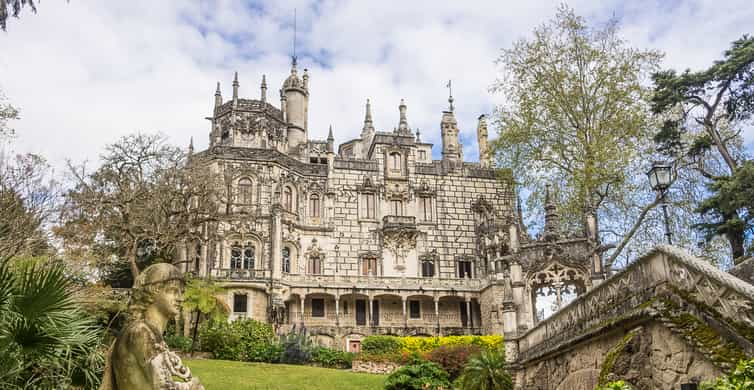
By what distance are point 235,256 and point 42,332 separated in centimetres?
3462

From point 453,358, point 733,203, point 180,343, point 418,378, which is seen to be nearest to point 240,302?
point 180,343

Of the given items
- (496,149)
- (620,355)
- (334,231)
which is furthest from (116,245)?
(620,355)

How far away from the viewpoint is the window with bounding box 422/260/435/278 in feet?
144

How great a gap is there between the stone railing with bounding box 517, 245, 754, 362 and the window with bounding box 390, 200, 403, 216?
96.2ft

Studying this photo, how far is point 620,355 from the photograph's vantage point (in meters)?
10.3

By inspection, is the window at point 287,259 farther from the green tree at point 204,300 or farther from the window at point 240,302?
the green tree at point 204,300

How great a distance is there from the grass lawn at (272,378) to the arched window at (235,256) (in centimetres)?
1247

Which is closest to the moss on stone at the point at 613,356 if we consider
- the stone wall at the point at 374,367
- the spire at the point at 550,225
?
the spire at the point at 550,225

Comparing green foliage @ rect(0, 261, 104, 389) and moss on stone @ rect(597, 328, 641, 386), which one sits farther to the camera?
moss on stone @ rect(597, 328, 641, 386)

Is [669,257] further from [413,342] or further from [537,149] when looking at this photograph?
[413,342]

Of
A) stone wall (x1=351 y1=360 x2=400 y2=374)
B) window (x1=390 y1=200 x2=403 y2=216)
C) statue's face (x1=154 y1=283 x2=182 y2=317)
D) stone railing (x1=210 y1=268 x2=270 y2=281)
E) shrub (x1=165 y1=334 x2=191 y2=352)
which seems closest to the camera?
statue's face (x1=154 y1=283 x2=182 y2=317)

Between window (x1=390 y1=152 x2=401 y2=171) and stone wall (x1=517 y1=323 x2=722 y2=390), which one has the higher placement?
window (x1=390 y1=152 x2=401 y2=171)

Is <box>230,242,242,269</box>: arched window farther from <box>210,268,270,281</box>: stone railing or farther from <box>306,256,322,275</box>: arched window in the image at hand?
<box>306,256,322,275</box>: arched window

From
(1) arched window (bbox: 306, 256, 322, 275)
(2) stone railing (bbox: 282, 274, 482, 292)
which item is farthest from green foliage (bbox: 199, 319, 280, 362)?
(1) arched window (bbox: 306, 256, 322, 275)
